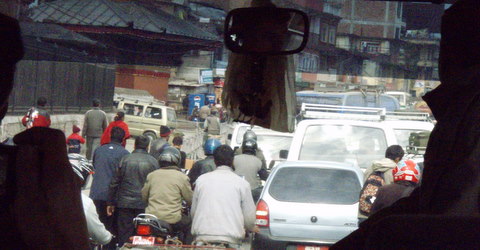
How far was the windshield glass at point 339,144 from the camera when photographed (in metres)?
15.1

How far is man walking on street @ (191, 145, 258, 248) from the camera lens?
9320 mm

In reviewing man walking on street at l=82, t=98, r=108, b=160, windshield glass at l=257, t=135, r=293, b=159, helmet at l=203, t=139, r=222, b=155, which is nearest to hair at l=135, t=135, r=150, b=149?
helmet at l=203, t=139, r=222, b=155

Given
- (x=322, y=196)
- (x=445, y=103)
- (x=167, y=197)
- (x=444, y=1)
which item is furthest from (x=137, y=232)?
(x=445, y=103)

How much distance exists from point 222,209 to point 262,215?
10.8ft

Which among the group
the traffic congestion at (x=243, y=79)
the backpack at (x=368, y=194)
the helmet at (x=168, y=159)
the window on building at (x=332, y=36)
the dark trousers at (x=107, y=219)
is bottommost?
the dark trousers at (x=107, y=219)

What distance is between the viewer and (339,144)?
50.3 ft

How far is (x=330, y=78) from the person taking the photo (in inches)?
173

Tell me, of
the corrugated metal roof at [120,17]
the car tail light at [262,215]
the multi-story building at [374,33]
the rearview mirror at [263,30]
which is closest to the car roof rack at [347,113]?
the car tail light at [262,215]

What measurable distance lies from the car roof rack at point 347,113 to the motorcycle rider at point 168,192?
707cm

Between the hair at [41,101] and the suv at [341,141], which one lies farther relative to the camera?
the suv at [341,141]

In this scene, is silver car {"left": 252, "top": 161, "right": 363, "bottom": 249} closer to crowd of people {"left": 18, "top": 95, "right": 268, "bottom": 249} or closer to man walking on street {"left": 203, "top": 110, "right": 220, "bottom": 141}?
crowd of people {"left": 18, "top": 95, "right": 268, "bottom": 249}

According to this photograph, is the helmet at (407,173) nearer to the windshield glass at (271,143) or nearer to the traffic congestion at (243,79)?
the traffic congestion at (243,79)

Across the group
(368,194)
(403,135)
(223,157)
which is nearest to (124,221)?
(223,157)

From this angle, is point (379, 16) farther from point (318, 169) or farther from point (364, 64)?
point (318, 169)
